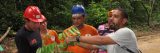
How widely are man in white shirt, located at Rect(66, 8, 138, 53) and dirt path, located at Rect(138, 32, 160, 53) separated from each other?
8431 mm

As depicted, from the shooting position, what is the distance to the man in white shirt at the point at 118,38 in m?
3.11

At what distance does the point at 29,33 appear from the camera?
12.4 ft

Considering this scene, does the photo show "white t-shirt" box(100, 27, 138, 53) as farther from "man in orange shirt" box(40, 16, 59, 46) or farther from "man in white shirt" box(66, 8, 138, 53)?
"man in orange shirt" box(40, 16, 59, 46)

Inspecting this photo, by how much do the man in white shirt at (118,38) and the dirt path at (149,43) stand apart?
8.43 meters

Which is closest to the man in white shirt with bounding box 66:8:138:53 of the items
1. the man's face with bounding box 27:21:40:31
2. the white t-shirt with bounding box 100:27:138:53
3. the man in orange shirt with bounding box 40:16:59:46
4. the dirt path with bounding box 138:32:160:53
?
the white t-shirt with bounding box 100:27:138:53

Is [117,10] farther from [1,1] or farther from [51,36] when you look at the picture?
[1,1]

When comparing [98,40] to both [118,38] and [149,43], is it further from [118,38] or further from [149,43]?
[149,43]

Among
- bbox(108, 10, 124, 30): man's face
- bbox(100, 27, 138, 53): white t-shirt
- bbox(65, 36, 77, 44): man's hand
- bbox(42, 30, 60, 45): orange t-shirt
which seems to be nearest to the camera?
bbox(65, 36, 77, 44): man's hand

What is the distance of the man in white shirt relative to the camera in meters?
3.11

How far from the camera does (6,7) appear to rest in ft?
42.1

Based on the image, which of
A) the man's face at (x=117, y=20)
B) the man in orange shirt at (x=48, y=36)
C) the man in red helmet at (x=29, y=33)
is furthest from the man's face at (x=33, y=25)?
the man's face at (x=117, y=20)

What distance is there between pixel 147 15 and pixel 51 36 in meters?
15.9

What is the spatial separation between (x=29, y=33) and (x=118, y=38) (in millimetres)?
1048

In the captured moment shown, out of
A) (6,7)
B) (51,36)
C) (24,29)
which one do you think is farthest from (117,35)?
(6,7)
